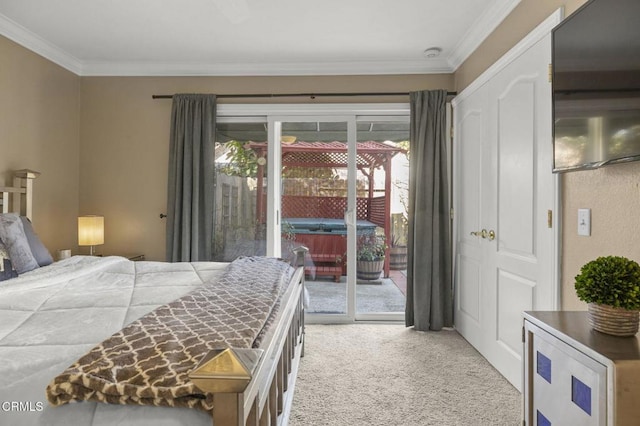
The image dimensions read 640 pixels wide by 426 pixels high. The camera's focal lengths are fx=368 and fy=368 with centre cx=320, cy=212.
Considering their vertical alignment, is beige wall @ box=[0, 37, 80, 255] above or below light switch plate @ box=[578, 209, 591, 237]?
above

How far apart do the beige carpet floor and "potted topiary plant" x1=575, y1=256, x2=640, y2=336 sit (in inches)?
46.8

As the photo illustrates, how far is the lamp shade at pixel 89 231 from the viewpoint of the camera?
3387mm

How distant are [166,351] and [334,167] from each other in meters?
2.96

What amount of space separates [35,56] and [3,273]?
2119mm

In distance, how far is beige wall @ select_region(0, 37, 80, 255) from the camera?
117 inches

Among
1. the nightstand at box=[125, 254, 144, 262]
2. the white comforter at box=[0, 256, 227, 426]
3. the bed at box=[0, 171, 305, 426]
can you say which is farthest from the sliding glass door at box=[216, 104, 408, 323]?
the bed at box=[0, 171, 305, 426]

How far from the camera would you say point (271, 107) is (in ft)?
12.1

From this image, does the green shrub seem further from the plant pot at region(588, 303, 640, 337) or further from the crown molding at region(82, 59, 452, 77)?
the crown molding at region(82, 59, 452, 77)

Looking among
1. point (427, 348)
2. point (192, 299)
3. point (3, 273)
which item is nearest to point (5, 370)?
point (192, 299)

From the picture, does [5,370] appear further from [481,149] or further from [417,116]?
[417,116]

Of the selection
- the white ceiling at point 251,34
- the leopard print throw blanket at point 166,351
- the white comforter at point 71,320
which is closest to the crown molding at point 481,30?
the white ceiling at point 251,34

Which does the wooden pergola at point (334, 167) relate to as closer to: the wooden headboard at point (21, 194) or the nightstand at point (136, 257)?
the nightstand at point (136, 257)

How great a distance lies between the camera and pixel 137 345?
1.04 metres

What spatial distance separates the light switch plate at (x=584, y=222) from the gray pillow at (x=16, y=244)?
3.20 m
